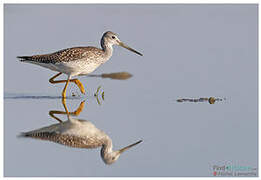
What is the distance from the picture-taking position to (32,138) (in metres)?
9.28

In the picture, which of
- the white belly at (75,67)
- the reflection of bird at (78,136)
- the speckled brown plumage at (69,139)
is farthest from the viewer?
the white belly at (75,67)

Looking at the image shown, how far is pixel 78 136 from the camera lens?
372 inches

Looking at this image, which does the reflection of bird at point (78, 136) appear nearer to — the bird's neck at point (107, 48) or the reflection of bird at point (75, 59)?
the reflection of bird at point (75, 59)

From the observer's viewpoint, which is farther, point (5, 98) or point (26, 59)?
point (26, 59)

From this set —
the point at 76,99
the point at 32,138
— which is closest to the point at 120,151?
the point at 32,138

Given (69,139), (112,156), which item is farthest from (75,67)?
(112,156)

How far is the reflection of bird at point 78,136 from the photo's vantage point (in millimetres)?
8878

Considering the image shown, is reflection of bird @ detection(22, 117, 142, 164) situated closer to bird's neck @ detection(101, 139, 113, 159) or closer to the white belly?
bird's neck @ detection(101, 139, 113, 159)

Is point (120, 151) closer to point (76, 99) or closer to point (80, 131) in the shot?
point (80, 131)

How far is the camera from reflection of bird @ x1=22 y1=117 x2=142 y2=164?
888cm

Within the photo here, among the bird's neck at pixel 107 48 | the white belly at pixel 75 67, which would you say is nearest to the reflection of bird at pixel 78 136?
the white belly at pixel 75 67

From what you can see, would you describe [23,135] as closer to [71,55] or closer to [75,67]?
[75,67]

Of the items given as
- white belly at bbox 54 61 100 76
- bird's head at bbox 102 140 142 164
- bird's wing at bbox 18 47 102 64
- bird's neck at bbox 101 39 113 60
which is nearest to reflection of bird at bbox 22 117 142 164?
bird's head at bbox 102 140 142 164

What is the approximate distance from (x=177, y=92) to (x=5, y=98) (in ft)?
15.0
